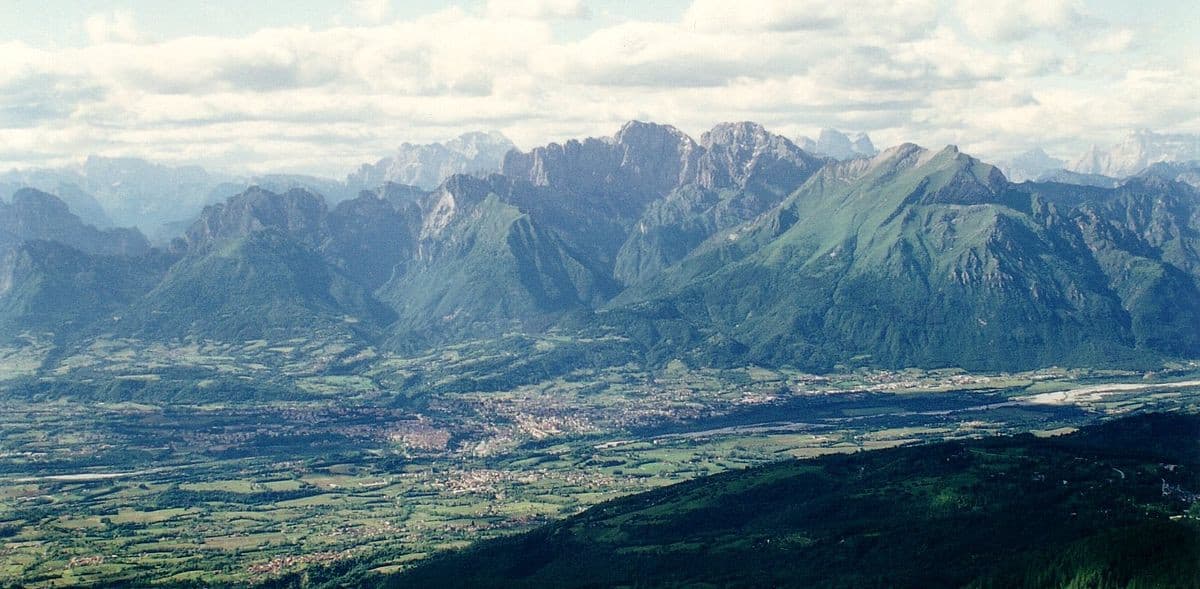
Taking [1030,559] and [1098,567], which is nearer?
[1098,567]

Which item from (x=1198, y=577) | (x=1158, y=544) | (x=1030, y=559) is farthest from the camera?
(x=1030, y=559)

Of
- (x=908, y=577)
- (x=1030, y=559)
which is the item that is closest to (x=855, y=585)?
(x=908, y=577)

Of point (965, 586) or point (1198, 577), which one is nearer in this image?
point (1198, 577)

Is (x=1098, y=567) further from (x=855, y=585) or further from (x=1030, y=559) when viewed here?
(x=855, y=585)

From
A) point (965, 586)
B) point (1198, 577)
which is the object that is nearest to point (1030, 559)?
point (965, 586)

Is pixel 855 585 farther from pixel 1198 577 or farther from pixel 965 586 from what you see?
pixel 1198 577

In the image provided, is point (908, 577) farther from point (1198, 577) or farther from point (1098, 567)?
point (1198, 577)

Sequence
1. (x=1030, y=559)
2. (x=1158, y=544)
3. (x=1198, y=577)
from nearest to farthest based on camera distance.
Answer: (x=1198, y=577)
(x=1158, y=544)
(x=1030, y=559)
